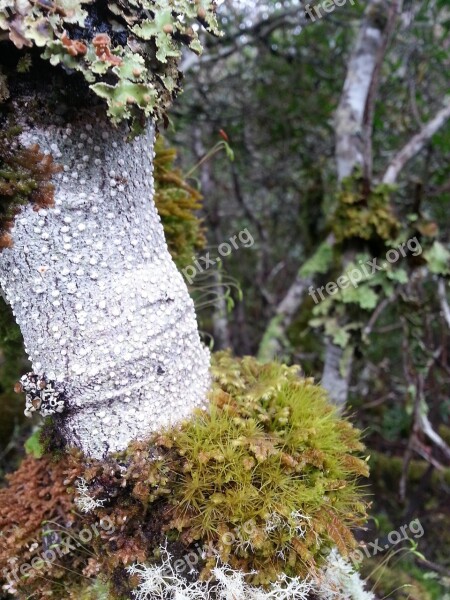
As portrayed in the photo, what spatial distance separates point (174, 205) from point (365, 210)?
0.93 m

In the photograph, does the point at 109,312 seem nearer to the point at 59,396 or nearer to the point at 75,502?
the point at 59,396

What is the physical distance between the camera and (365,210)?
1.93 metres

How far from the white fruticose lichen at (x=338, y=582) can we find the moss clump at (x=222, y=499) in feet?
0.24

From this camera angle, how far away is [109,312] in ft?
3.22

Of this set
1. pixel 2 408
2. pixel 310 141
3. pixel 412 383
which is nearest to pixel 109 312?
pixel 412 383

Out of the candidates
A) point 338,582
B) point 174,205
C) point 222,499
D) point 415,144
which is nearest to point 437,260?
point 415,144

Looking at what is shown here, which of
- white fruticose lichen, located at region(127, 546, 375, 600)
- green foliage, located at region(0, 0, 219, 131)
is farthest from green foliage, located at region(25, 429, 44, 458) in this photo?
green foliage, located at region(0, 0, 219, 131)

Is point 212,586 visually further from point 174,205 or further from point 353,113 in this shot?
point 353,113

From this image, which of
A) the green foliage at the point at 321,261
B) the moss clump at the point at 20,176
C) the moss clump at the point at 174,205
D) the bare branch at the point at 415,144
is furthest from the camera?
the green foliage at the point at 321,261

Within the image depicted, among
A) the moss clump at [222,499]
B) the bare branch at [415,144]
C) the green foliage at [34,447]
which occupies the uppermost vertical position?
the bare branch at [415,144]

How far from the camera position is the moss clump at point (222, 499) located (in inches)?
38.5

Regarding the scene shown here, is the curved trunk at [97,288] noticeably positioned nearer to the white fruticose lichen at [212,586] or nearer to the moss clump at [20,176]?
the moss clump at [20,176]

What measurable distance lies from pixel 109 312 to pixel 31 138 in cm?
40

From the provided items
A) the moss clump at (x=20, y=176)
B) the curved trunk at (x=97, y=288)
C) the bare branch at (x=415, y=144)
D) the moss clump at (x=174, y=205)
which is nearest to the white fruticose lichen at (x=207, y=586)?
the curved trunk at (x=97, y=288)
